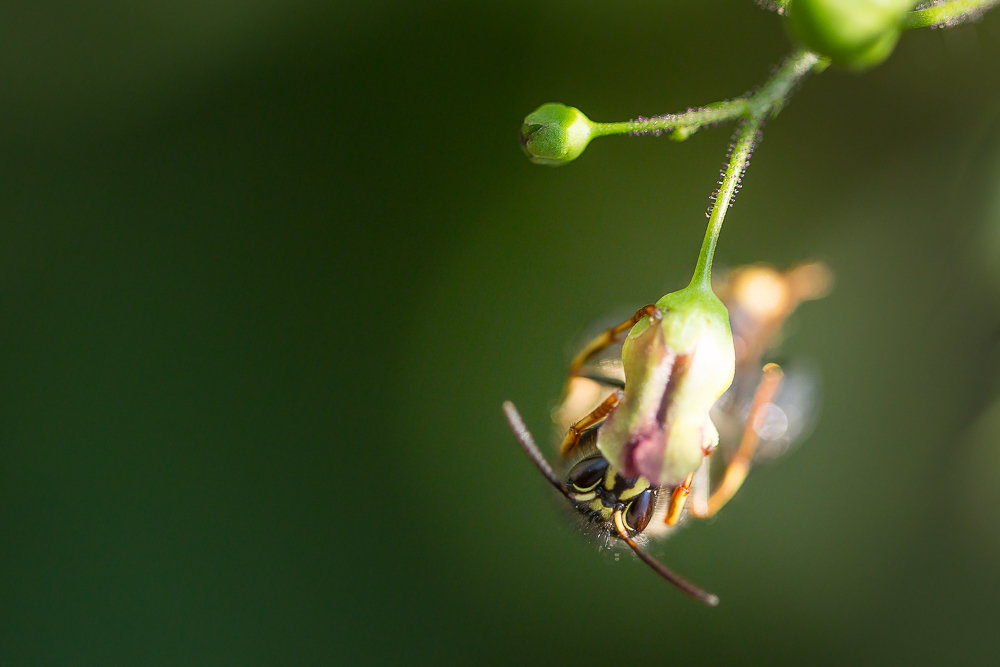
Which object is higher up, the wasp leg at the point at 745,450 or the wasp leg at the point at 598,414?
the wasp leg at the point at 745,450

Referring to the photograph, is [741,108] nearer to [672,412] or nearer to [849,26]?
[849,26]

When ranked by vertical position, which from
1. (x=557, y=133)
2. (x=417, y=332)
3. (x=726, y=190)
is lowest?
(x=726, y=190)

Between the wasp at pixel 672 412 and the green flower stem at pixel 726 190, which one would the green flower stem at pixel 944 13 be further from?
the wasp at pixel 672 412

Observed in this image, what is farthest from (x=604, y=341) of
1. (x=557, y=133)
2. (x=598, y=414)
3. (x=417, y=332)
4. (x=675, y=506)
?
(x=417, y=332)

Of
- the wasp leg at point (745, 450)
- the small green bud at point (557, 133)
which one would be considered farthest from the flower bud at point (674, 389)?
the wasp leg at point (745, 450)

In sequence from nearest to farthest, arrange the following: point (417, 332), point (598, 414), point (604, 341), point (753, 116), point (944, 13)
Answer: point (944, 13) → point (753, 116) → point (598, 414) → point (604, 341) → point (417, 332)
